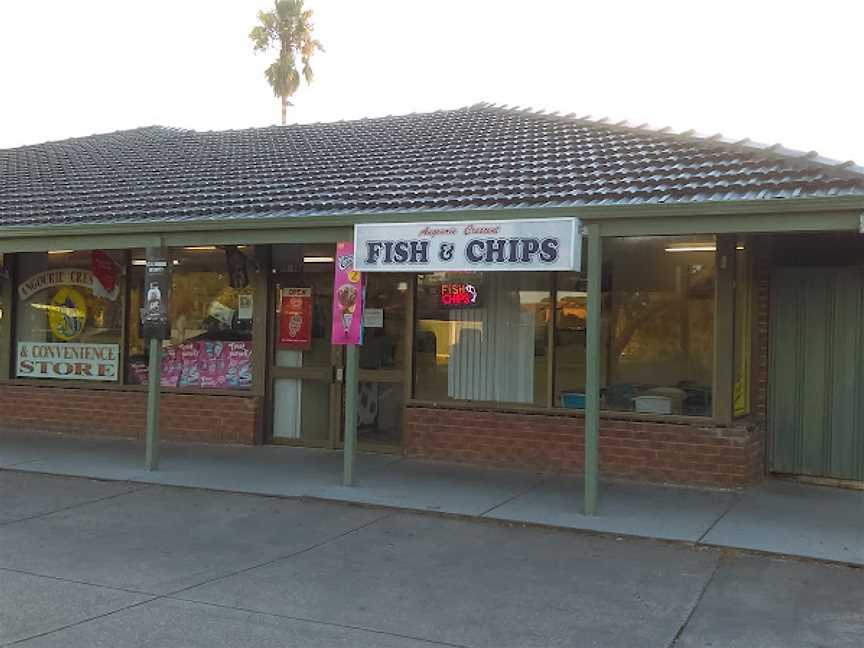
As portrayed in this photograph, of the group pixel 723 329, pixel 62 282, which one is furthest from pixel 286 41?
pixel 723 329

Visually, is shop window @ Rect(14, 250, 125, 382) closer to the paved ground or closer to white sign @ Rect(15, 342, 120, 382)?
white sign @ Rect(15, 342, 120, 382)

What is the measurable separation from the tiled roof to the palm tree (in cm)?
2160

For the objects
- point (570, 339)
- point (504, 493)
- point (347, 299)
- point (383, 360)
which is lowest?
point (504, 493)

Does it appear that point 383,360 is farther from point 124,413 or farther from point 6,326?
point 6,326

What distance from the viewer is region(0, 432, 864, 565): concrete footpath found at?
692 centimetres

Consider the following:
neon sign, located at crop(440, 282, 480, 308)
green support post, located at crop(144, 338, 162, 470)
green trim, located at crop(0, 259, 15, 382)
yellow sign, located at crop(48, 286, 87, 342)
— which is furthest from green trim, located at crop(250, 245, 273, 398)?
green trim, located at crop(0, 259, 15, 382)

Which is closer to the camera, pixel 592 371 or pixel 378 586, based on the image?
pixel 378 586

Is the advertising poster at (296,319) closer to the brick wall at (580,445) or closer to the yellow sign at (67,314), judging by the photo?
the brick wall at (580,445)

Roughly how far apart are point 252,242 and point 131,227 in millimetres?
1432

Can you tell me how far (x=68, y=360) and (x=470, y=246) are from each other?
7005mm

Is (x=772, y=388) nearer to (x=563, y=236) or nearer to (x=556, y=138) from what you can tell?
(x=563, y=236)

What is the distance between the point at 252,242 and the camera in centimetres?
898

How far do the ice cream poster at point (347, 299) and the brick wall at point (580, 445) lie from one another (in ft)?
5.92

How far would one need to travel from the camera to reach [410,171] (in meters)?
10.1
